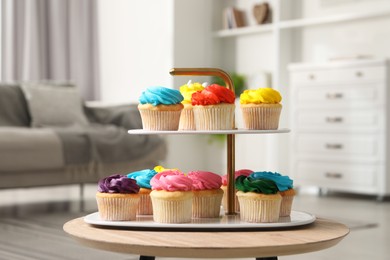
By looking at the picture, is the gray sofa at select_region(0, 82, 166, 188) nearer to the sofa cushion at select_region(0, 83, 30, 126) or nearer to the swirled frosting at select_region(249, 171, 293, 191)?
the sofa cushion at select_region(0, 83, 30, 126)

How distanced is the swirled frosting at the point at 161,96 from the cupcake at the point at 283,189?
0.82 ft

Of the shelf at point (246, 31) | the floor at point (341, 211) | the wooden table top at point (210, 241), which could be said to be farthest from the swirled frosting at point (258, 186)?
the shelf at point (246, 31)

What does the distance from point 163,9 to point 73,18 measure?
1.02 m

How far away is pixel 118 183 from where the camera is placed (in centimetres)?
154

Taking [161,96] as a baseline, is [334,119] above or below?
below

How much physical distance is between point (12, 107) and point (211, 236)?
3571 millimetres

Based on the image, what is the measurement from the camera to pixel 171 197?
1.45 meters

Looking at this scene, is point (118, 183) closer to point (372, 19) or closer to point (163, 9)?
point (372, 19)

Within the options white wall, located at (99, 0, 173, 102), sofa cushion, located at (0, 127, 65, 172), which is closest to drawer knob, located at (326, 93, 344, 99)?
white wall, located at (99, 0, 173, 102)

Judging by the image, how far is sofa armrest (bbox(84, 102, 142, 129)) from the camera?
15.4 feet

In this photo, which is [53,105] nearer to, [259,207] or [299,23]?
[299,23]

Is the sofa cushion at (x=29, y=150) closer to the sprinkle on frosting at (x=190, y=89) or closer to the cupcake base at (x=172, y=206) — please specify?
the sprinkle on frosting at (x=190, y=89)

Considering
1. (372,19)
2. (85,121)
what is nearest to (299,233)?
(85,121)

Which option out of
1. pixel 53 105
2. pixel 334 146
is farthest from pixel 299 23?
pixel 53 105
